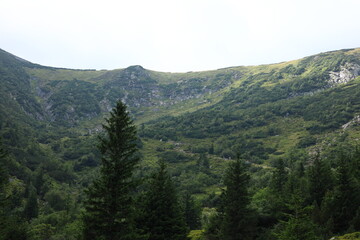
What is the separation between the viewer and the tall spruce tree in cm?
2120

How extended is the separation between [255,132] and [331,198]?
438ft

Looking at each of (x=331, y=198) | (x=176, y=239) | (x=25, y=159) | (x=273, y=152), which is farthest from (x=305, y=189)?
(x=25, y=159)

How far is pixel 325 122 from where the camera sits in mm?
150750

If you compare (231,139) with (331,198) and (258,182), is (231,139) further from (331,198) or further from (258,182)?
(331,198)

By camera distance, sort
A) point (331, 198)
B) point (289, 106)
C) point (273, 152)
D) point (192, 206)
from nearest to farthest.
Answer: point (331, 198), point (192, 206), point (273, 152), point (289, 106)

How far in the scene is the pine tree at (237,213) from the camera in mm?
30562

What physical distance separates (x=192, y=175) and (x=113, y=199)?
99.7 meters

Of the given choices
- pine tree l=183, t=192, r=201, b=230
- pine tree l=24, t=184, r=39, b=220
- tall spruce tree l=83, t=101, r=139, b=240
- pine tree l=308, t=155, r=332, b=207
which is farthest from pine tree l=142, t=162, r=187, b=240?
pine tree l=24, t=184, r=39, b=220

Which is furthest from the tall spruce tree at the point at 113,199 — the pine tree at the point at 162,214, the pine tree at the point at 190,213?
the pine tree at the point at 190,213

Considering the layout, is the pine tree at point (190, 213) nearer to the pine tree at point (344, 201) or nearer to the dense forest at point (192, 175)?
the dense forest at point (192, 175)

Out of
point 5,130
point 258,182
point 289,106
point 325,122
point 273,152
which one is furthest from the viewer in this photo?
point 289,106

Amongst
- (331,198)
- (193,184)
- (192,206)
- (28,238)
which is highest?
(331,198)

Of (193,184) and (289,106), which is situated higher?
(289,106)

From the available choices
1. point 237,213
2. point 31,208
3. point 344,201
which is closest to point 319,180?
point 344,201
